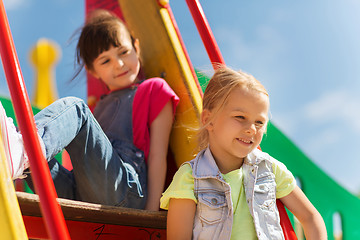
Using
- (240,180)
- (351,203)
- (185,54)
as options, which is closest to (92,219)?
(240,180)

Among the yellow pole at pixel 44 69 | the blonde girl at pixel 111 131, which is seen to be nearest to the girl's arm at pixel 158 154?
the blonde girl at pixel 111 131

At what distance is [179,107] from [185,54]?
0.23 meters

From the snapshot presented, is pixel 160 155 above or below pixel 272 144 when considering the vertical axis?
above

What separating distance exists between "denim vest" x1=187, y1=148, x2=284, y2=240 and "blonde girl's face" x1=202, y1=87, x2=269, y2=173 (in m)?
0.05

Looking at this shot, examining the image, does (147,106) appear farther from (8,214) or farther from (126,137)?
(8,214)

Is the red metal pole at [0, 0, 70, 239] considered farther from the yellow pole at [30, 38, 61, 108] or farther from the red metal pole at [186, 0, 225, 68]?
the yellow pole at [30, 38, 61, 108]

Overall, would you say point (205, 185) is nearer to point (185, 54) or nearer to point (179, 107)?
point (179, 107)

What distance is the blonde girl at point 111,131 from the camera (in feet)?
3.45

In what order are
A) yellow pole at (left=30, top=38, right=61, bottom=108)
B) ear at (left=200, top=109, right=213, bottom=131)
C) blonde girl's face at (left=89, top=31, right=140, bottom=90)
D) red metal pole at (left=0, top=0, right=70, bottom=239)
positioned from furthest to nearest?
1. yellow pole at (left=30, top=38, right=61, bottom=108)
2. blonde girl's face at (left=89, top=31, right=140, bottom=90)
3. ear at (left=200, top=109, right=213, bottom=131)
4. red metal pole at (left=0, top=0, right=70, bottom=239)

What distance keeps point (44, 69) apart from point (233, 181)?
3598 millimetres

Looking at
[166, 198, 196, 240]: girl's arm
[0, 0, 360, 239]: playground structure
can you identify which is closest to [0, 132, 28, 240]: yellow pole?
[0, 0, 360, 239]: playground structure

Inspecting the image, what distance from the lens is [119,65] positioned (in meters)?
1.49

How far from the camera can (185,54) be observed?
153 centimetres

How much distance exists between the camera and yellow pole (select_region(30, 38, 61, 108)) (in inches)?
161
